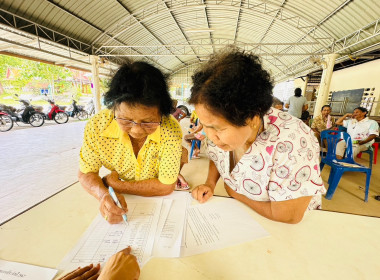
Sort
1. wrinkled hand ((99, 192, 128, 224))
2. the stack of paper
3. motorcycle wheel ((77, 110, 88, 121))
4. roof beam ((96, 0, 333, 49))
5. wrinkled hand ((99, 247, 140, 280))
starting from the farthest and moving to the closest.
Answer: motorcycle wheel ((77, 110, 88, 121)), roof beam ((96, 0, 333, 49)), wrinkled hand ((99, 192, 128, 224)), the stack of paper, wrinkled hand ((99, 247, 140, 280))

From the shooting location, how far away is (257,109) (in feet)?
2.45

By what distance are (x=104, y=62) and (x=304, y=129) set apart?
34.3ft

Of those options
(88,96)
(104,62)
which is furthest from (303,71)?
(88,96)

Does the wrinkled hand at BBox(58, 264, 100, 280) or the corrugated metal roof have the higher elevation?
the corrugated metal roof

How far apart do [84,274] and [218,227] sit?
19.6 inches

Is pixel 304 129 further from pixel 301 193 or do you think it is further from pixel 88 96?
pixel 88 96

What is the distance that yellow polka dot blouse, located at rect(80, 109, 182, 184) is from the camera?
1.06 m

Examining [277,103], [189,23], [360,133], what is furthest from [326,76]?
[189,23]

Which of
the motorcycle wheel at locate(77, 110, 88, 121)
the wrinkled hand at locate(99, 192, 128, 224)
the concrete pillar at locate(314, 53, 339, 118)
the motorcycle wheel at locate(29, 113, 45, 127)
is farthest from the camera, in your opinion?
the motorcycle wheel at locate(77, 110, 88, 121)

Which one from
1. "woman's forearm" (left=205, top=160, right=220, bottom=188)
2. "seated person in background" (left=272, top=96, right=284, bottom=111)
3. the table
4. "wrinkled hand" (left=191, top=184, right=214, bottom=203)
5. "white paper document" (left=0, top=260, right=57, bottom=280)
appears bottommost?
"white paper document" (left=0, top=260, right=57, bottom=280)

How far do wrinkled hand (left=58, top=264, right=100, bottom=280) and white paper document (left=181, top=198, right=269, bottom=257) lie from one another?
0.28m

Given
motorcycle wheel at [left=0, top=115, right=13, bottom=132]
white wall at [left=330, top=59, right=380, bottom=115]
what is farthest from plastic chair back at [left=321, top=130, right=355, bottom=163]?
motorcycle wheel at [left=0, top=115, right=13, bottom=132]

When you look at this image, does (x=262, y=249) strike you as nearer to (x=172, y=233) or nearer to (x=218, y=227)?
(x=218, y=227)

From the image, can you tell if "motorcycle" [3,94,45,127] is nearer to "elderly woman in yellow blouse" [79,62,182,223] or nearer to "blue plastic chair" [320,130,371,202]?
"elderly woman in yellow blouse" [79,62,182,223]
